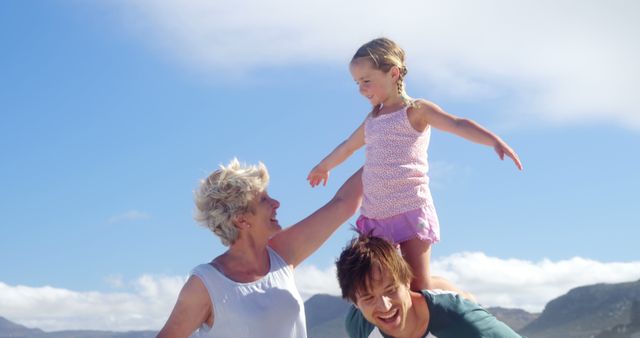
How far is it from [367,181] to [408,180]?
1.14 feet

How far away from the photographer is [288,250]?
6.96m

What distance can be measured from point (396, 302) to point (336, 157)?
7.36 ft

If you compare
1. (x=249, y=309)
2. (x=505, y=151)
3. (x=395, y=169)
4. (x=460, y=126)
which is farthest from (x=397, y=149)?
(x=249, y=309)

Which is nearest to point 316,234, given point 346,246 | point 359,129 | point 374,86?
point 359,129

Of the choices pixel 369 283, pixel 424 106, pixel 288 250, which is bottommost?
pixel 369 283

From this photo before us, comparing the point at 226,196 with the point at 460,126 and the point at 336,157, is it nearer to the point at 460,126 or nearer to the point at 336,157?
the point at 336,157

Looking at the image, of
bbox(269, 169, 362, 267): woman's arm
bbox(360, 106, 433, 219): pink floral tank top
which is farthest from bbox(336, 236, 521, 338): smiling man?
bbox(269, 169, 362, 267): woman's arm

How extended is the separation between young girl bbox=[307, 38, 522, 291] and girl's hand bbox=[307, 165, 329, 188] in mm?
757

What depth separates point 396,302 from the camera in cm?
489

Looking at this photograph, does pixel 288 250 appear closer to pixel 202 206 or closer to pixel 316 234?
pixel 316 234

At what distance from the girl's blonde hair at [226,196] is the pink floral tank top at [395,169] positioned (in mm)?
912

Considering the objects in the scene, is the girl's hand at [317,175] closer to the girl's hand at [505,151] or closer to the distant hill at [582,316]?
the girl's hand at [505,151]

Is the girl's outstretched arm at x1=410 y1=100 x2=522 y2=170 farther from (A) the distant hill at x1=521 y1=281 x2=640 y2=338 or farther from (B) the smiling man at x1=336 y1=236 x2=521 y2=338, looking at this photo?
(A) the distant hill at x1=521 y1=281 x2=640 y2=338

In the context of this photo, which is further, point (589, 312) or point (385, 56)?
point (589, 312)
